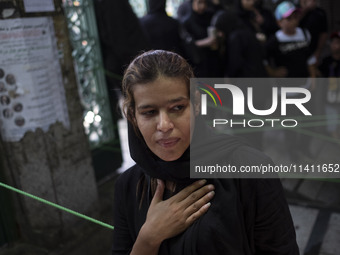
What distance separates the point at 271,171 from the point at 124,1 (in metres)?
2.73

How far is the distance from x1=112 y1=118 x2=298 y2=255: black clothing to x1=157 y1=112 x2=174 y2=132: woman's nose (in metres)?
0.13

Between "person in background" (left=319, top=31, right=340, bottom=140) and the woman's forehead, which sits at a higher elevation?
the woman's forehead

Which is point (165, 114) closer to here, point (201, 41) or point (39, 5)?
point (39, 5)

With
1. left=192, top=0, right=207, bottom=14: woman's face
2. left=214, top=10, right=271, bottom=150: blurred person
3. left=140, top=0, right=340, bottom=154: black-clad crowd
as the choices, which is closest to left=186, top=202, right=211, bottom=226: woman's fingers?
left=140, top=0, right=340, bottom=154: black-clad crowd

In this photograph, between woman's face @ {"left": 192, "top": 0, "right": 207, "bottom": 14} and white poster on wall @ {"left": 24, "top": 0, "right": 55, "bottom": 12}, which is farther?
woman's face @ {"left": 192, "top": 0, "right": 207, "bottom": 14}

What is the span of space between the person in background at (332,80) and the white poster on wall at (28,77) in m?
3.52

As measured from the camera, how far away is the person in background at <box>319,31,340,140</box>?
15.6ft

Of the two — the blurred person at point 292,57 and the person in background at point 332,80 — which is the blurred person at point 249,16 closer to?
the blurred person at point 292,57

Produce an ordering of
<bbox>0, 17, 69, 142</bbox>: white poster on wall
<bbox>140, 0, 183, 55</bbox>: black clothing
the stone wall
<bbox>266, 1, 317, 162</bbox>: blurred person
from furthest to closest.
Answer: <bbox>266, 1, 317, 162</bbox>: blurred person → <bbox>140, 0, 183, 55</bbox>: black clothing → the stone wall → <bbox>0, 17, 69, 142</bbox>: white poster on wall

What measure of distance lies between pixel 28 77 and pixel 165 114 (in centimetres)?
189

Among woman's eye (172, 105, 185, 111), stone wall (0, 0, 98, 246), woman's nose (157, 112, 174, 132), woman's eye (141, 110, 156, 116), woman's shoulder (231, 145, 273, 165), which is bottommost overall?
stone wall (0, 0, 98, 246)

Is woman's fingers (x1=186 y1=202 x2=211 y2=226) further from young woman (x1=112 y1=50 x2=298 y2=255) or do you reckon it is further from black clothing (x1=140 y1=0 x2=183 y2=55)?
black clothing (x1=140 y1=0 x2=183 y2=55)

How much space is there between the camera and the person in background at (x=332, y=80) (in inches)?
187

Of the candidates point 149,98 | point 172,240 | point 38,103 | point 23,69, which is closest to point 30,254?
point 38,103
